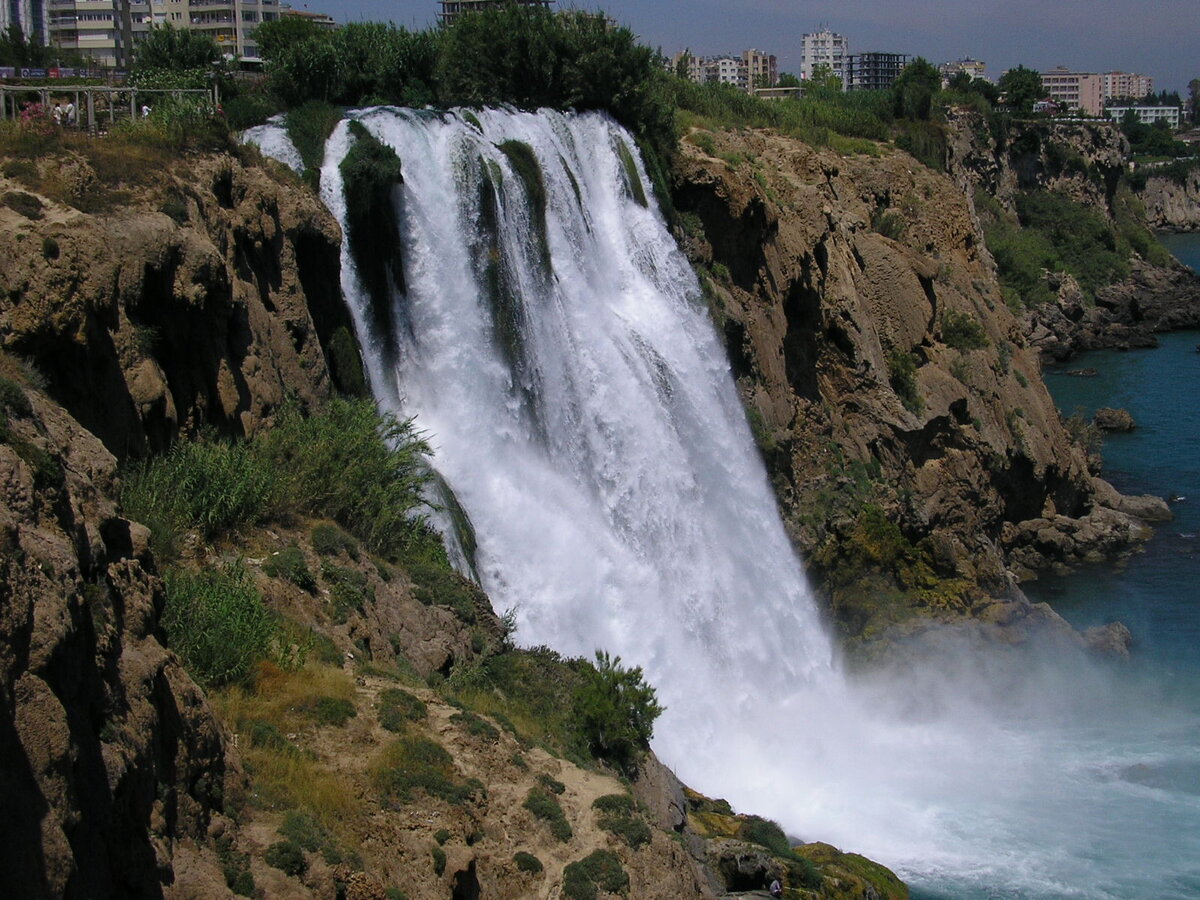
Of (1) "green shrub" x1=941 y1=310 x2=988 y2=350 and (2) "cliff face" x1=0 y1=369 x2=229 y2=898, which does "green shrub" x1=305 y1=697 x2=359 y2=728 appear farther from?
(1) "green shrub" x1=941 y1=310 x2=988 y2=350

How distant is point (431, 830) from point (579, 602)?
383 inches

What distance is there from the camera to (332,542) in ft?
50.3

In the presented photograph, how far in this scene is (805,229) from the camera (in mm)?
33375

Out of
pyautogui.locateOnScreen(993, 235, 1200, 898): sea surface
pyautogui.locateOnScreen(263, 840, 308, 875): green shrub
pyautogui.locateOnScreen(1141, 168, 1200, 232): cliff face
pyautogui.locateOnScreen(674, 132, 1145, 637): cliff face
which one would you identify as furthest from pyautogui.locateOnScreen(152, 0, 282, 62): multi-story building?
pyautogui.locateOnScreen(263, 840, 308, 875): green shrub

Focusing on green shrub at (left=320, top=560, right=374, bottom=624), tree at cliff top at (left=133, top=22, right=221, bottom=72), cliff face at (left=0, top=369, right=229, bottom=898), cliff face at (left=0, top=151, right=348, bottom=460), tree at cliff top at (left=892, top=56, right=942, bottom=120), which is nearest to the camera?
cliff face at (left=0, top=369, right=229, bottom=898)

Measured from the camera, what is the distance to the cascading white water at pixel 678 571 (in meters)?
20.0

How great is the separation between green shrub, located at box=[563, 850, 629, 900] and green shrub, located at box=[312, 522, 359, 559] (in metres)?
5.18

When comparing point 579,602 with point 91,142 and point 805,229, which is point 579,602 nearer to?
point 91,142

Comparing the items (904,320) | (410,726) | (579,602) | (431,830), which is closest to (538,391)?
(579,602)

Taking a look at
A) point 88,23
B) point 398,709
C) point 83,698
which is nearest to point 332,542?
point 398,709

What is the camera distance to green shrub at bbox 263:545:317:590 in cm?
1420

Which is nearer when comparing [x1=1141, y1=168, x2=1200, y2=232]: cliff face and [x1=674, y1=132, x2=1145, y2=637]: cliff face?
[x1=674, y1=132, x2=1145, y2=637]: cliff face

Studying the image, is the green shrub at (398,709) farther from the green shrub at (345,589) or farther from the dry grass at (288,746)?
the green shrub at (345,589)

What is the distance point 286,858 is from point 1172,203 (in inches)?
5090
